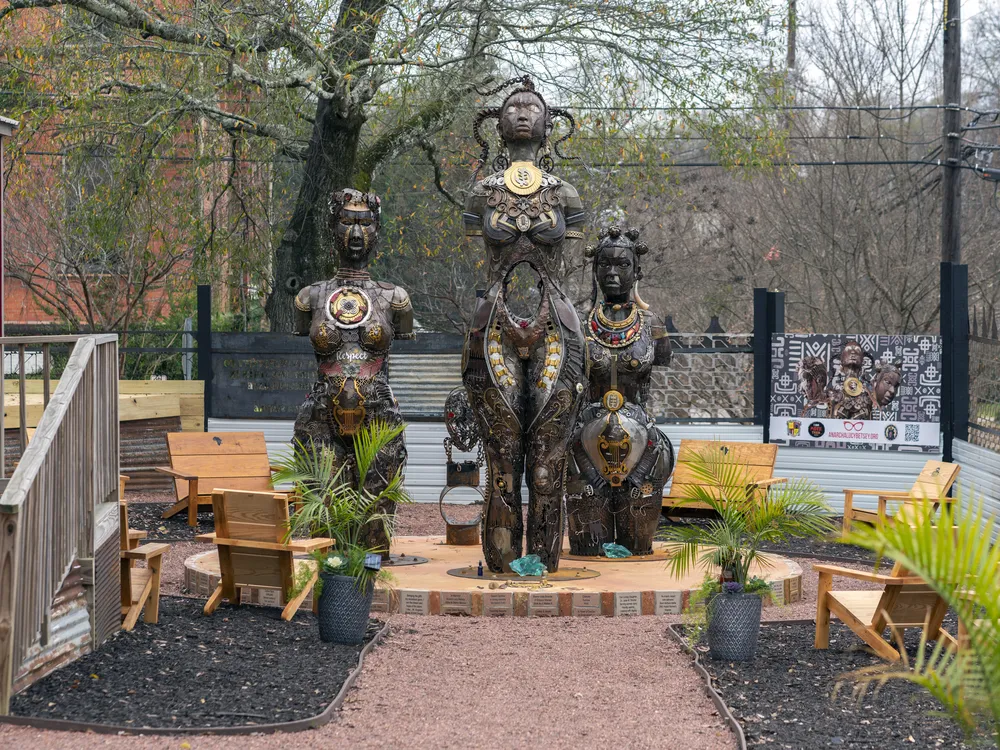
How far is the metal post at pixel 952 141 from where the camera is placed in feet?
55.2

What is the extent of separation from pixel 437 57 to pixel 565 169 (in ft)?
9.63

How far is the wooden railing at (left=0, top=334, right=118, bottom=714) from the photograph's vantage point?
A: 5629 mm

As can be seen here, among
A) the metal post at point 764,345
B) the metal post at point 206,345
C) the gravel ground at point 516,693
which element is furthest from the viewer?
the metal post at point 206,345

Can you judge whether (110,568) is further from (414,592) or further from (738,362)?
(738,362)

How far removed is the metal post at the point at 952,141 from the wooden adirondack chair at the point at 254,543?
1132cm

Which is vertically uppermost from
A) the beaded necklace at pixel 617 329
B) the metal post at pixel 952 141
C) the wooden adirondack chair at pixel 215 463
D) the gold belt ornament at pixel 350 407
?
the metal post at pixel 952 141

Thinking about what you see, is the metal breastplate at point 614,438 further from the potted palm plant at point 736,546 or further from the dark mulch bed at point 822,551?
the potted palm plant at point 736,546

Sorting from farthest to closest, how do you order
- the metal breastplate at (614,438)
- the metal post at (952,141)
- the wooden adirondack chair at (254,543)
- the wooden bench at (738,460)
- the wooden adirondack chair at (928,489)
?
the metal post at (952,141) → the wooden bench at (738,460) → the wooden adirondack chair at (928,489) → the metal breastplate at (614,438) → the wooden adirondack chair at (254,543)

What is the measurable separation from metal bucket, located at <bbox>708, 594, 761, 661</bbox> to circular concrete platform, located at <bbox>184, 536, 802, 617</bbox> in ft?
4.65

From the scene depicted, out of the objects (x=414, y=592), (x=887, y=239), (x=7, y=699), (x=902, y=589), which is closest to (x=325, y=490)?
(x=414, y=592)

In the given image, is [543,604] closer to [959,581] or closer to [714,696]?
[714,696]

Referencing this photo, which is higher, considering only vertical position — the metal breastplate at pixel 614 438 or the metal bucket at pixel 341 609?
the metal breastplate at pixel 614 438

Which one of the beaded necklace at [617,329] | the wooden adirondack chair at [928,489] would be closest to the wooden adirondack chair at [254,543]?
the beaded necklace at [617,329]

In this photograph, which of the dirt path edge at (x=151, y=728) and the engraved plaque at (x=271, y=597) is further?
the engraved plaque at (x=271, y=597)
